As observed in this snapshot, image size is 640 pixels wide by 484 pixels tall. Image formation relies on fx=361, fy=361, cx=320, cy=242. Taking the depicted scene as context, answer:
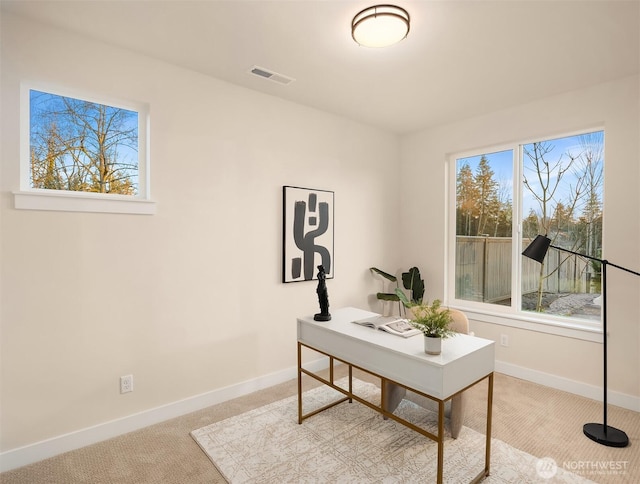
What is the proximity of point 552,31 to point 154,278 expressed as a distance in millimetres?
3119

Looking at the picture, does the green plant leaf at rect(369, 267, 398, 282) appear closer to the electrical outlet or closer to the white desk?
the white desk

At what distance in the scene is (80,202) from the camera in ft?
7.65

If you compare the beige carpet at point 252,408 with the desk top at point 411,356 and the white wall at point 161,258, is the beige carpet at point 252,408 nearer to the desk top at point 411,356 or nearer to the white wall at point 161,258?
the white wall at point 161,258

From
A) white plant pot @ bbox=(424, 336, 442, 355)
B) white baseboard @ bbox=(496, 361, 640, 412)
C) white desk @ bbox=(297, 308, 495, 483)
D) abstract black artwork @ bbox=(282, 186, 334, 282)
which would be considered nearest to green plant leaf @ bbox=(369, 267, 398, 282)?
abstract black artwork @ bbox=(282, 186, 334, 282)

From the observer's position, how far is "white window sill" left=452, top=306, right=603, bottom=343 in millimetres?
3136

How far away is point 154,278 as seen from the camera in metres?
2.65

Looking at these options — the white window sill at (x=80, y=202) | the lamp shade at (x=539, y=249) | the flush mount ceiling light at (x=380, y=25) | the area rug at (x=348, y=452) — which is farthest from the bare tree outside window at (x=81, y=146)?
the lamp shade at (x=539, y=249)

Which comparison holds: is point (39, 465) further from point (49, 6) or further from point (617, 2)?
point (617, 2)

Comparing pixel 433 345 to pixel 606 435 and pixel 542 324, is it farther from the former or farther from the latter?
pixel 542 324

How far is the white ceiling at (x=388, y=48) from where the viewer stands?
203 cm

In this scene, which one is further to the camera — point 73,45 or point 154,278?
point 154,278

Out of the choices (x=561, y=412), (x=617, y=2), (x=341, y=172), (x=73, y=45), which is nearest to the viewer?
(x=617, y=2)

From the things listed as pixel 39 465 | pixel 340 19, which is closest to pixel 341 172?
pixel 340 19

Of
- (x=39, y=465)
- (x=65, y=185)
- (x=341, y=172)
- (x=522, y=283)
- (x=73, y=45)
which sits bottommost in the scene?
(x=39, y=465)
